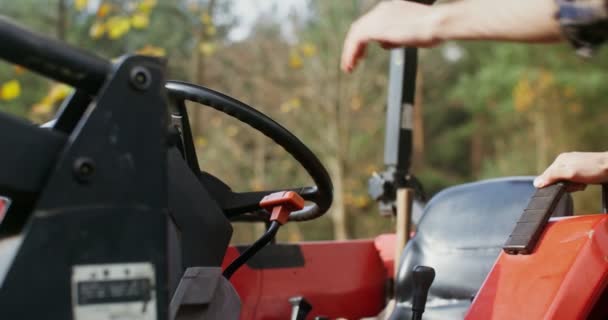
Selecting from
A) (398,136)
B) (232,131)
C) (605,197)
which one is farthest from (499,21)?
(232,131)

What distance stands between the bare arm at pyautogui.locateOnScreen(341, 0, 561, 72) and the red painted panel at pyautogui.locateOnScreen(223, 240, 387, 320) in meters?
0.93

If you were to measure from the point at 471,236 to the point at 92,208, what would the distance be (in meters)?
1.29

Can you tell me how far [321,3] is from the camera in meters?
16.5

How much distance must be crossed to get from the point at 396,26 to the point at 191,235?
56 centimetres

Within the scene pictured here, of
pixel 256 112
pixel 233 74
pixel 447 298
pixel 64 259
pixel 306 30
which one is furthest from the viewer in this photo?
pixel 306 30

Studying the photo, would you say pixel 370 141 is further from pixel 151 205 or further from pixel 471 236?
pixel 151 205

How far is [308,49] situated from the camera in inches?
565

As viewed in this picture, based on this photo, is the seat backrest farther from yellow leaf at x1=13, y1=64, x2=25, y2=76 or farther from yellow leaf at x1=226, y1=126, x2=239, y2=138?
yellow leaf at x1=226, y1=126, x2=239, y2=138

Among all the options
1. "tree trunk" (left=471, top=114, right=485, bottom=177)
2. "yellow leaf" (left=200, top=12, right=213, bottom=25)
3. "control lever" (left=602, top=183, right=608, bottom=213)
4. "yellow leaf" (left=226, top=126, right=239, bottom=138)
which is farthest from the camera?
"tree trunk" (left=471, top=114, right=485, bottom=177)

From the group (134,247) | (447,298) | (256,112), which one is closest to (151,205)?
(134,247)

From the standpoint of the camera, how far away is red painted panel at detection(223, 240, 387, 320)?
2035mm

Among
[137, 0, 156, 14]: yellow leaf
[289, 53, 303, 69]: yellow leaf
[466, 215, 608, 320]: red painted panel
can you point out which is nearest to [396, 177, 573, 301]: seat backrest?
[466, 215, 608, 320]: red painted panel

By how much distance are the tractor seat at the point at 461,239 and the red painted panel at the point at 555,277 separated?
0.28 metres

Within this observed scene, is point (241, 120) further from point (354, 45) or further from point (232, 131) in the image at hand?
point (232, 131)
